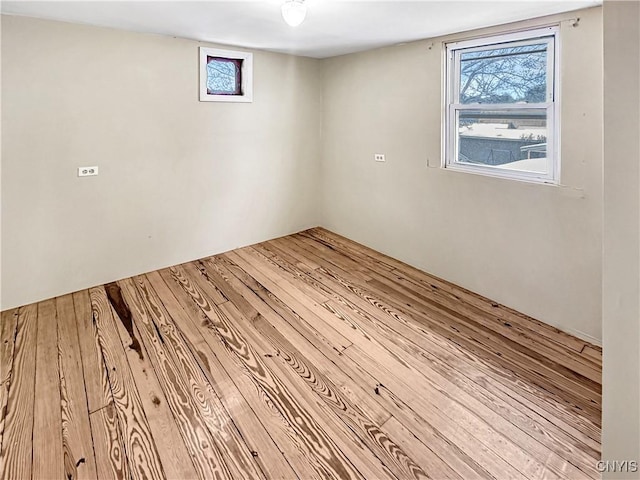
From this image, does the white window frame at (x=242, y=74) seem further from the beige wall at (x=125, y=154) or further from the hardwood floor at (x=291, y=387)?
the hardwood floor at (x=291, y=387)

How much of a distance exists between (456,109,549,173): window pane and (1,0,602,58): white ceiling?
0.71 meters

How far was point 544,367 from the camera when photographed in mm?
2377

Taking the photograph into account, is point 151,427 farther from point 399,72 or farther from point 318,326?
point 399,72

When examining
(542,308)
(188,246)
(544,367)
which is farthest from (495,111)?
(188,246)

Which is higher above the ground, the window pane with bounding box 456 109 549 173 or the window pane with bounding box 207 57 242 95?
the window pane with bounding box 207 57 242 95

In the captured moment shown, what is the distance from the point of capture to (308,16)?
281cm

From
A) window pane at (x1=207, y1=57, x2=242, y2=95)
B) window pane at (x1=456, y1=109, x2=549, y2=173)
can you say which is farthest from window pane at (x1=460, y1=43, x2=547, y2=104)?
window pane at (x1=207, y1=57, x2=242, y2=95)

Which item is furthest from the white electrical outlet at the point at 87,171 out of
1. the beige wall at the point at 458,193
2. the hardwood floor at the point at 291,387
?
the beige wall at the point at 458,193

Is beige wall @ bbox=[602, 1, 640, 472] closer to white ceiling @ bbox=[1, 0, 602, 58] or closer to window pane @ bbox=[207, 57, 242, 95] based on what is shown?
white ceiling @ bbox=[1, 0, 602, 58]

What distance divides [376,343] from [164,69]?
3251 mm

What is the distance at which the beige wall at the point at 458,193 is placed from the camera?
8.37 ft

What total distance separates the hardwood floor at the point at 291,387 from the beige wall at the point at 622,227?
0.97m

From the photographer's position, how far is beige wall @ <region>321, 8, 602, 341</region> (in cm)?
255

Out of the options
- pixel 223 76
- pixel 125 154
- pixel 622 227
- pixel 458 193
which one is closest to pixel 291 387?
pixel 622 227
